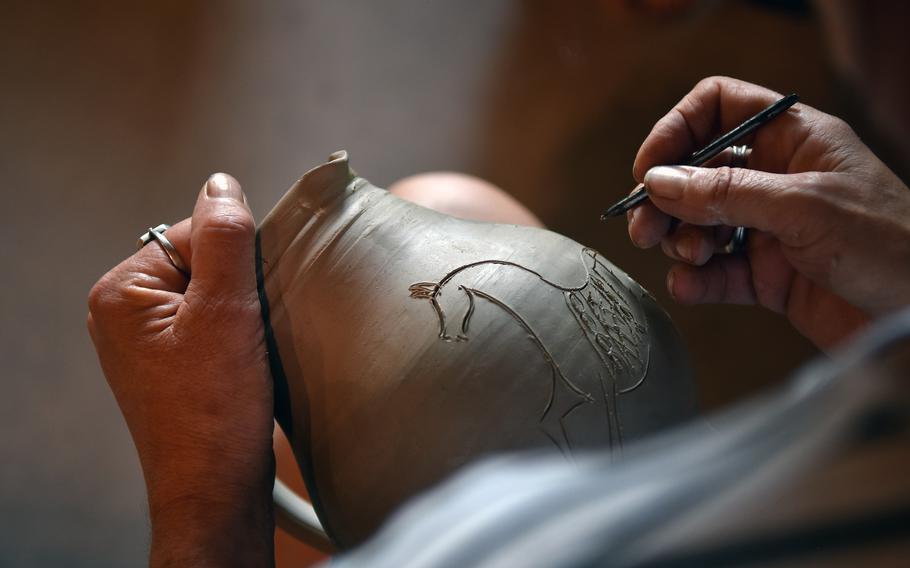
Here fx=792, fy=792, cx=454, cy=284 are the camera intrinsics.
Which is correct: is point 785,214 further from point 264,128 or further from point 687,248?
point 264,128

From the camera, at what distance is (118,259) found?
1914 millimetres

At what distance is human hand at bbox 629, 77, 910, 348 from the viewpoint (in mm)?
840

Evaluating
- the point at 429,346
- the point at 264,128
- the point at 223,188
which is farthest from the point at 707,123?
the point at 264,128

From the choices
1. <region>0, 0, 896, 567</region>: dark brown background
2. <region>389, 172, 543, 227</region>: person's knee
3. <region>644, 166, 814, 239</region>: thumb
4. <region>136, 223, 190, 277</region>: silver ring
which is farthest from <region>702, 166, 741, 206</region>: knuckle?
<region>0, 0, 896, 567</region>: dark brown background

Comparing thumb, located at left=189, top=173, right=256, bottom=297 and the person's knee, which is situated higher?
thumb, located at left=189, top=173, right=256, bottom=297

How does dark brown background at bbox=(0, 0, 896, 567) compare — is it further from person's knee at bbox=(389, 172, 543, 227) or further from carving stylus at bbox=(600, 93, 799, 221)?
carving stylus at bbox=(600, 93, 799, 221)

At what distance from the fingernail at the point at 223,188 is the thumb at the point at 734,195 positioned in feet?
1.57

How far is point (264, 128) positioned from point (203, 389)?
132 centimetres

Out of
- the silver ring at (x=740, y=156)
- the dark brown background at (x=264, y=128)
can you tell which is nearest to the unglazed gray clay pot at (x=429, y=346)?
the silver ring at (x=740, y=156)

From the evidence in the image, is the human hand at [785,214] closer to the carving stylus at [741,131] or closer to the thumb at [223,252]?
the carving stylus at [741,131]

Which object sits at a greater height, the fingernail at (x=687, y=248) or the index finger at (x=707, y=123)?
the index finger at (x=707, y=123)

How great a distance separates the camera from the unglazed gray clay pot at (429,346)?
787 millimetres

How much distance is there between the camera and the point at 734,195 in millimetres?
849

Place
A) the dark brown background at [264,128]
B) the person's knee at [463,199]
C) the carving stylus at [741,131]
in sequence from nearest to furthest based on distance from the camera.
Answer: the carving stylus at [741,131] → the person's knee at [463,199] → the dark brown background at [264,128]
